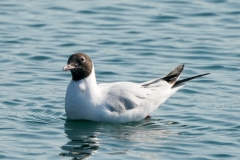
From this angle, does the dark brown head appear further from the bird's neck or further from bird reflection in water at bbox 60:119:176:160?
bird reflection in water at bbox 60:119:176:160

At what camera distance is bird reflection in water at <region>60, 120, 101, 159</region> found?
12.8 m

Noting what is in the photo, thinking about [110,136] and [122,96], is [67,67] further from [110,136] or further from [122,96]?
[110,136]

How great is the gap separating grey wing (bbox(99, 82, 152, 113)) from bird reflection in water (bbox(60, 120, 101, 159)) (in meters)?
0.43

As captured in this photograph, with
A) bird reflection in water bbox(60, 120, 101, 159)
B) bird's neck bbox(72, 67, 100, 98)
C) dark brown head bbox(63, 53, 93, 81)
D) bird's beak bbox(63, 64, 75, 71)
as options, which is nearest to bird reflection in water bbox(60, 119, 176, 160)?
bird reflection in water bbox(60, 120, 101, 159)

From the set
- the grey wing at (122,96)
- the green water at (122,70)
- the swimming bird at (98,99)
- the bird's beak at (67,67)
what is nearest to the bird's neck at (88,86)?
the swimming bird at (98,99)

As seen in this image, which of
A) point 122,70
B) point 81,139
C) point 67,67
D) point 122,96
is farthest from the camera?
point 122,70

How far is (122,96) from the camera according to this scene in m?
14.6

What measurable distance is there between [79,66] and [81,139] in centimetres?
145

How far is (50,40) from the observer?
20453 mm

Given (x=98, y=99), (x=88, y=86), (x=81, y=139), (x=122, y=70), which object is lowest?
(x=81, y=139)

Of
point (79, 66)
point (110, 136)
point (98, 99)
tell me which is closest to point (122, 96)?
point (98, 99)

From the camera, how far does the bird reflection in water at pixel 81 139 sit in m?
12.8

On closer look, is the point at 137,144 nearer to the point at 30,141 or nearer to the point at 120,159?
the point at 120,159

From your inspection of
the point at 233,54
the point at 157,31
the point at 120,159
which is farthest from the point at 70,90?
the point at 157,31
